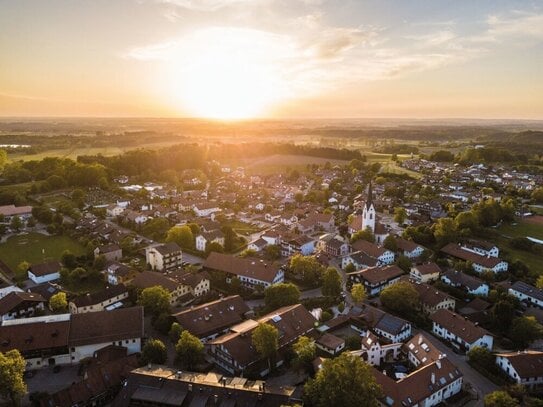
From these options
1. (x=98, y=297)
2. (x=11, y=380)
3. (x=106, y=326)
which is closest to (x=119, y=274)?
(x=98, y=297)

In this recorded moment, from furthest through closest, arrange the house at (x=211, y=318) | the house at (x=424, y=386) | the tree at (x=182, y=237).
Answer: the tree at (x=182, y=237), the house at (x=211, y=318), the house at (x=424, y=386)

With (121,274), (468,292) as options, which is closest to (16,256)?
(121,274)

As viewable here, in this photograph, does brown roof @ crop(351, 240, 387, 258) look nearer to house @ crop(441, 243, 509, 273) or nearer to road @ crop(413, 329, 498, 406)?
house @ crop(441, 243, 509, 273)

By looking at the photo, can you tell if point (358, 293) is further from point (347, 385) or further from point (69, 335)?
point (69, 335)

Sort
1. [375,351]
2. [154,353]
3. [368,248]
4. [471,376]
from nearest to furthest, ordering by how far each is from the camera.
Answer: [154,353] → [471,376] → [375,351] → [368,248]

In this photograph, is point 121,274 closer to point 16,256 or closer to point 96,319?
point 96,319

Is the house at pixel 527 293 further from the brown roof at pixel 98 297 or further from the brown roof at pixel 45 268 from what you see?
the brown roof at pixel 45 268

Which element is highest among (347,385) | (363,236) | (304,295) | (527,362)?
(347,385)

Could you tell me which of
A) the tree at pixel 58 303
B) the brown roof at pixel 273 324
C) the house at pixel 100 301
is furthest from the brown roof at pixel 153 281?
the brown roof at pixel 273 324
